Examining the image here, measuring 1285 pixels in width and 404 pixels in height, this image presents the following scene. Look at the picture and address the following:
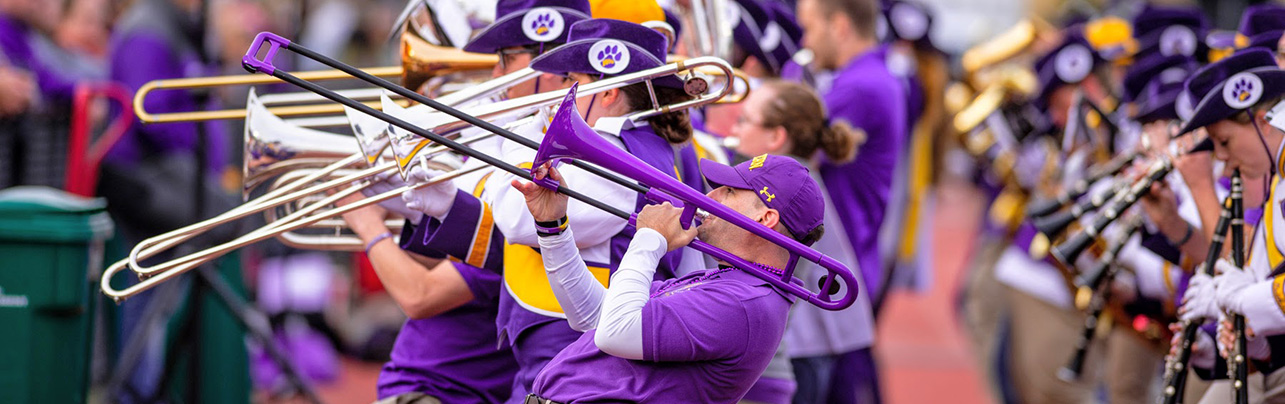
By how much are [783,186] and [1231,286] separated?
152 cm

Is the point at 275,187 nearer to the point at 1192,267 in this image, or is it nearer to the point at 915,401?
the point at 1192,267

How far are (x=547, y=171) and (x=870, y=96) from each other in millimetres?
3161

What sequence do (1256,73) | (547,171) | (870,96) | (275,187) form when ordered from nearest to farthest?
(547,171)
(1256,73)
(275,187)
(870,96)

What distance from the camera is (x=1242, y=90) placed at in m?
3.95

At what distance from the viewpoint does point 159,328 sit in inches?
273

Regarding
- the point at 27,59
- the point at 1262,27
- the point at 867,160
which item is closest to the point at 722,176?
the point at 1262,27

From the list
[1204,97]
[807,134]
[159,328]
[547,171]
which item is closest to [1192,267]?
[1204,97]

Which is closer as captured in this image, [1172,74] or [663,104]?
[663,104]

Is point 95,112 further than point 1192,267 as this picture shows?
Yes

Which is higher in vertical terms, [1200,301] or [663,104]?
[663,104]

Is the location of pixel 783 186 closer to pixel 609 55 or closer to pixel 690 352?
pixel 690 352

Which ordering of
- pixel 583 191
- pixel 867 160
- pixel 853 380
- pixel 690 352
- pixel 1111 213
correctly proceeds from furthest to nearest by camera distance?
pixel 867 160, pixel 853 380, pixel 1111 213, pixel 583 191, pixel 690 352

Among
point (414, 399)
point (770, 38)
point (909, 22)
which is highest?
point (909, 22)

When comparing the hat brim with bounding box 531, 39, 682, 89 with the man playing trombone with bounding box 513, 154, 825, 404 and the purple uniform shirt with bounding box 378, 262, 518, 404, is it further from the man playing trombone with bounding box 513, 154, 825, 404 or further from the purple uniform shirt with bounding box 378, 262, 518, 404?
the purple uniform shirt with bounding box 378, 262, 518, 404
